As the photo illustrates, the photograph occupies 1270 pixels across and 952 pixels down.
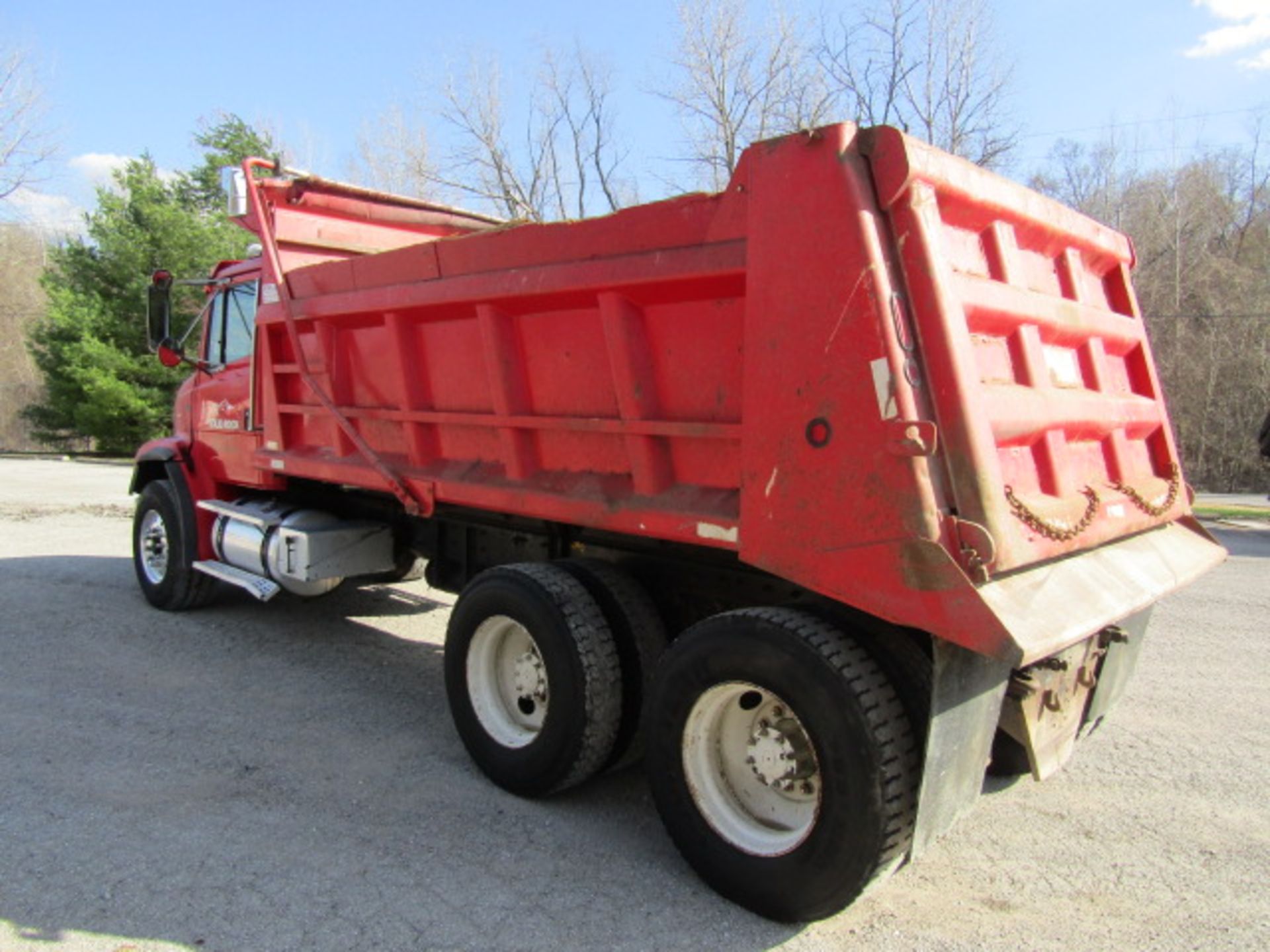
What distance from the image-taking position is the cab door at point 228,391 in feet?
19.6

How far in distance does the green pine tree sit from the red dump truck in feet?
82.9

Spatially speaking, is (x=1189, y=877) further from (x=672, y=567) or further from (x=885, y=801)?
(x=672, y=567)

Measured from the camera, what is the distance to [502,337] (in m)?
3.80

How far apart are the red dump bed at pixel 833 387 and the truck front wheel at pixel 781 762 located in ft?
0.83

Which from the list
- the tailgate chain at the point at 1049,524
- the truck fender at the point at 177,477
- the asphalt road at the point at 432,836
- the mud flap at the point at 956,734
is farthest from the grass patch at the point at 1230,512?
the truck fender at the point at 177,477

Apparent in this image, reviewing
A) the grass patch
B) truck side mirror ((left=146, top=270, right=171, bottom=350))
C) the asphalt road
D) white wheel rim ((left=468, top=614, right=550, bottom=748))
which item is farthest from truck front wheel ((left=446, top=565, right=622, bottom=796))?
the grass patch

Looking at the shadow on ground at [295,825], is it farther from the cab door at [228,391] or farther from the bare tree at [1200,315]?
the bare tree at [1200,315]

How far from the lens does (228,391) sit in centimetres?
618

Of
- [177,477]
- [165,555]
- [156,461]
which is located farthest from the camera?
[156,461]

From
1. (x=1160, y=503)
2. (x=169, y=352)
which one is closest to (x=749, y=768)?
(x=1160, y=503)

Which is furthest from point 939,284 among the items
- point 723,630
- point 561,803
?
point 561,803

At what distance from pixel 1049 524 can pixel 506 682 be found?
241 centimetres

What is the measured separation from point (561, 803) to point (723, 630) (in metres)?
1.33

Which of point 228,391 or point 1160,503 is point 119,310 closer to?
point 228,391
